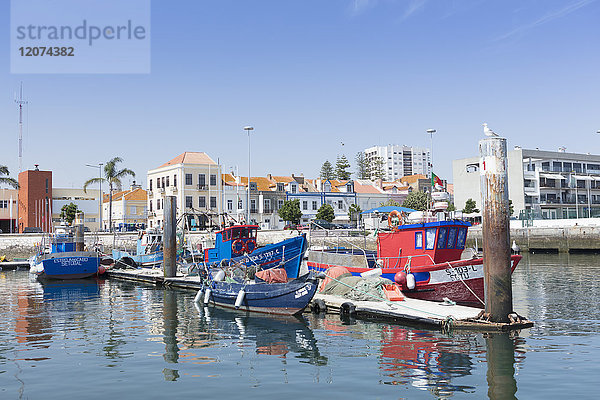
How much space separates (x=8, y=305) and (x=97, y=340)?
35.7 ft

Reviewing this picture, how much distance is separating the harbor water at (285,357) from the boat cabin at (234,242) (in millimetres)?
9813

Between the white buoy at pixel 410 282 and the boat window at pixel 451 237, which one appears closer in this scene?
the white buoy at pixel 410 282

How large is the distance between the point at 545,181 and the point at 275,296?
71798 mm

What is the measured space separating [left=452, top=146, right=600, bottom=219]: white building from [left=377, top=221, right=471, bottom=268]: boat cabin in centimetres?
5774

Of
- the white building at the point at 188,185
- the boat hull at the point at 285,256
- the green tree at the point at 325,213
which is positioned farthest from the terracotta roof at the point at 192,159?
the boat hull at the point at 285,256

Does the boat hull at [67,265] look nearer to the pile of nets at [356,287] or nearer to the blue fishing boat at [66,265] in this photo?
the blue fishing boat at [66,265]

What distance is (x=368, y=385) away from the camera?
35.1 feet

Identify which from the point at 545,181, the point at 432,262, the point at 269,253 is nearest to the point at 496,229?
the point at 432,262

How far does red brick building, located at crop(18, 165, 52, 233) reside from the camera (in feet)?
249

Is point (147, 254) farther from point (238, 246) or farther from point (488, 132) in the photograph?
point (488, 132)

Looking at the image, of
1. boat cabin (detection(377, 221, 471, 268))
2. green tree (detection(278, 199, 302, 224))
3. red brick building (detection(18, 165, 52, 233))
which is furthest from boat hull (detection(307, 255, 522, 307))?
red brick building (detection(18, 165, 52, 233))

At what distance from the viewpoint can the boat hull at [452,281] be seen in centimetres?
1883

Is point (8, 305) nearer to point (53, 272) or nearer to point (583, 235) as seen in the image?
point (53, 272)

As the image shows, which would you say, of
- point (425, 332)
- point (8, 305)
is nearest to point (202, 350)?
point (425, 332)
